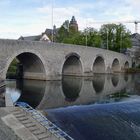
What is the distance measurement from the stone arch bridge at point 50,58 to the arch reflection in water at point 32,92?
2.64 metres

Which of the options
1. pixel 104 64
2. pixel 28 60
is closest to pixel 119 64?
pixel 104 64

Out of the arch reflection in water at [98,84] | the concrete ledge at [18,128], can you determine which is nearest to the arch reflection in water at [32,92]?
the arch reflection in water at [98,84]

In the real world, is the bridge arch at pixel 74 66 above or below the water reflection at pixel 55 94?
above

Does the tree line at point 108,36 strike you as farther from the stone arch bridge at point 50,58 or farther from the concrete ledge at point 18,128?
the concrete ledge at point 18,128

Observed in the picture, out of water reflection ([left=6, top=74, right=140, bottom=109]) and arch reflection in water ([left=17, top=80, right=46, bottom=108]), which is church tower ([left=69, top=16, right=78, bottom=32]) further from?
arch reflection in water ([left=17, top=80, right=46, bottom=108])

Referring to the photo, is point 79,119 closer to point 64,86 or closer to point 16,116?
point 16,116

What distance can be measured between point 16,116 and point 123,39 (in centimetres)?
5572

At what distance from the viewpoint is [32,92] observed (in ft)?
96.8

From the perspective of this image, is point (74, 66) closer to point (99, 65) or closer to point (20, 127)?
point (99, 65)

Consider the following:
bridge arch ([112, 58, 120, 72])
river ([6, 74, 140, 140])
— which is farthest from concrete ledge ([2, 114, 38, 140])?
bridge arch ([112, 58, 120, 72])

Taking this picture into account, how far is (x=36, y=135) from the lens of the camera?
44.1 ft

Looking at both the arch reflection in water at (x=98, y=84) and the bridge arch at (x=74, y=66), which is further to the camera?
the bridge arch at (x=74, y=66)

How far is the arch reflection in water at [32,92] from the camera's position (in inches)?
998

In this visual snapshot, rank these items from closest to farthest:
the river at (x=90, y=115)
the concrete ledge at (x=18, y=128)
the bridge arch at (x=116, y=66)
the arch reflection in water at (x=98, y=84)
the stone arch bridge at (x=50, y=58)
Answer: the concrete ledge at (x=18, y=128) < the river at (x=90, y=115) < the stone arch bridge at (x=50, y=58) < the arch reflection in water at (x=98, y=84) < the bridge arch at (x=116, y=66)
